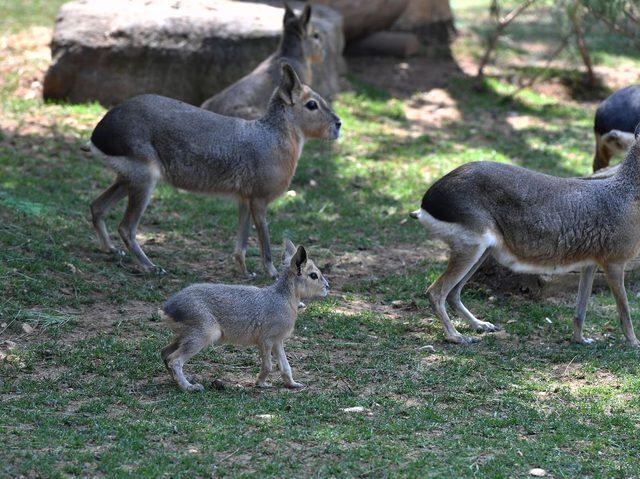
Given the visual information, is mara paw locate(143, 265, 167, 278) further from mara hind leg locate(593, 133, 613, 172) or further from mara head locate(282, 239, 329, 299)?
mara hind leg locate(593, 133, 613, 172)

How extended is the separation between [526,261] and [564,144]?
227 inches

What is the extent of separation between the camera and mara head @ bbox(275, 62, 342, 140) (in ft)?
27.9

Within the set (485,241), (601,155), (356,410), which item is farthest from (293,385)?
Result: (601,155)

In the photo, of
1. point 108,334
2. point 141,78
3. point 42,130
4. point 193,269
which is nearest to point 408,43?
point 141,78

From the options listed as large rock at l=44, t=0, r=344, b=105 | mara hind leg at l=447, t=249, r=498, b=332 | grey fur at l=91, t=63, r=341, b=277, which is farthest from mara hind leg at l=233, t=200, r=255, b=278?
large rock at l=44, t=0, r=344, b=105

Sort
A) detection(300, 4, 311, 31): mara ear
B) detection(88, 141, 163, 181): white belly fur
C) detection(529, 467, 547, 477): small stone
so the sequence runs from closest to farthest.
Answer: detection(529, 467, 547, 477): small stone < detection(88, 141, 163, 181): white belly fur < detection(300, 4, 311, 31): mara ear

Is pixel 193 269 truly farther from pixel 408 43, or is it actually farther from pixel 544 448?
pixel 408 43

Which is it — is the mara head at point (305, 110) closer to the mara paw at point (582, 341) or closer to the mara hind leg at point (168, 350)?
the mara paw at point (582, 341)

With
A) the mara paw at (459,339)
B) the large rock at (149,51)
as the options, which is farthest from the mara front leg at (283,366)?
the large rock at (149,51)

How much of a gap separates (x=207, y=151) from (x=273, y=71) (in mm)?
3184

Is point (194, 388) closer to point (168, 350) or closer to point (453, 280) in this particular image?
point (168, 350)

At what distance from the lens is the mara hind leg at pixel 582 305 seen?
7.25 metres

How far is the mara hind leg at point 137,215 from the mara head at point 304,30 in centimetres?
398

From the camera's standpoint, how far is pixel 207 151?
27.0ft
